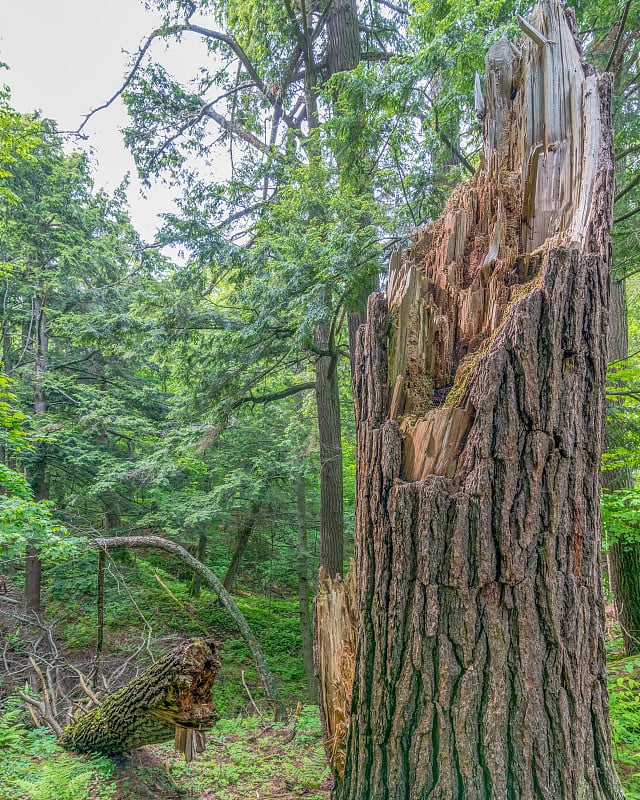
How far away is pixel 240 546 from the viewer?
439 inches

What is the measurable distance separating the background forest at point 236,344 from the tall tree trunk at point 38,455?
0.17 feet

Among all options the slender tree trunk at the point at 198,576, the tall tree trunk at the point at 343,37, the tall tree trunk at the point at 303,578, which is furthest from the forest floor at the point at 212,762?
the tall tree trunk at the point at 343,37

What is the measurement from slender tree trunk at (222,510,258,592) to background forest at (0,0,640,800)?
11 cm

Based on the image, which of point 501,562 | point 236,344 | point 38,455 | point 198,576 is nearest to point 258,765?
point 501,562

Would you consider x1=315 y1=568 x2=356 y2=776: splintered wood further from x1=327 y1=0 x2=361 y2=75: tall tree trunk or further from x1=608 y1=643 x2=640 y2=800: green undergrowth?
x1=327 y1=0 x2=361 y2=75: tall tree trunk

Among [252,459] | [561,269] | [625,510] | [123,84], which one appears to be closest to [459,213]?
[561,269]

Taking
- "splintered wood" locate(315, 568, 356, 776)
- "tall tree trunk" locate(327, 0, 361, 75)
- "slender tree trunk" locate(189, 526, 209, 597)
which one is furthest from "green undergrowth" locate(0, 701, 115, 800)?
"tall tree trunk" locate(327, 0, 361, 75)

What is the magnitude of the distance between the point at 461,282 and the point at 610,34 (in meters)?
4.84

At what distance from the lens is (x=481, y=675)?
1387mm

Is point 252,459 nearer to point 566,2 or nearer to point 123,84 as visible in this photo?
point 123,84

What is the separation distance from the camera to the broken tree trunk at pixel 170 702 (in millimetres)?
2404

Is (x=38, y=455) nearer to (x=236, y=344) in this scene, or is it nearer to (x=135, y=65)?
(x=236, y=344)

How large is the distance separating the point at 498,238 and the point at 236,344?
4.14m

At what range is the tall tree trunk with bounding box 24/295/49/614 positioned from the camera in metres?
8.67
